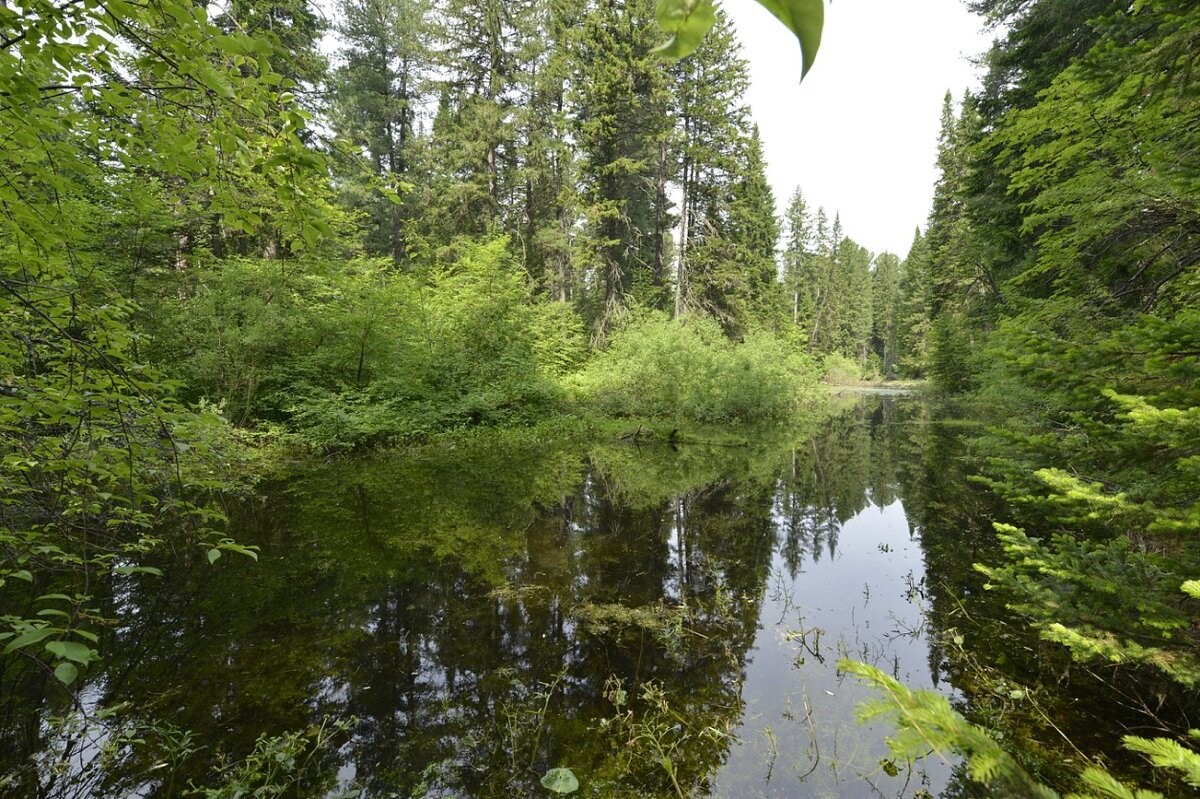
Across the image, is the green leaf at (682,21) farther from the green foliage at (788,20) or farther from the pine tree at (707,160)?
the pine tree at (707,160)

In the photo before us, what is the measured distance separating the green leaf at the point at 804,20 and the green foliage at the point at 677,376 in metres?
17.7

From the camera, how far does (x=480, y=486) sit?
920 cm

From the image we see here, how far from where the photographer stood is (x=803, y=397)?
28047 millimetres

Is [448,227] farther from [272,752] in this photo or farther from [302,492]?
[272,752]

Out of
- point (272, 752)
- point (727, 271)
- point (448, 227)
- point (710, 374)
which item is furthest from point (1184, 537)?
point (448, 227)

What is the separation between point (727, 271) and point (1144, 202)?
20.1 m

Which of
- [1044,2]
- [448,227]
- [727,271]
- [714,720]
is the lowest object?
[714,720]

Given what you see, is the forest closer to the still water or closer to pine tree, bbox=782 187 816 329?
the still water

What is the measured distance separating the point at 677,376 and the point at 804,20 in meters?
18.2

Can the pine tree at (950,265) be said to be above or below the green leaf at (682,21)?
above

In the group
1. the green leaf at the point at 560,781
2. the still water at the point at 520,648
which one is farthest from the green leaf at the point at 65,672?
the green leaf at the point at 560,781

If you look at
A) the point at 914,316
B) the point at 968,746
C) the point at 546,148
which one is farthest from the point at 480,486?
the point at 914,316

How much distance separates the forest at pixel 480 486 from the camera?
251cm

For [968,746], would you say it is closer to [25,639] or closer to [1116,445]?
A: [25,639]
